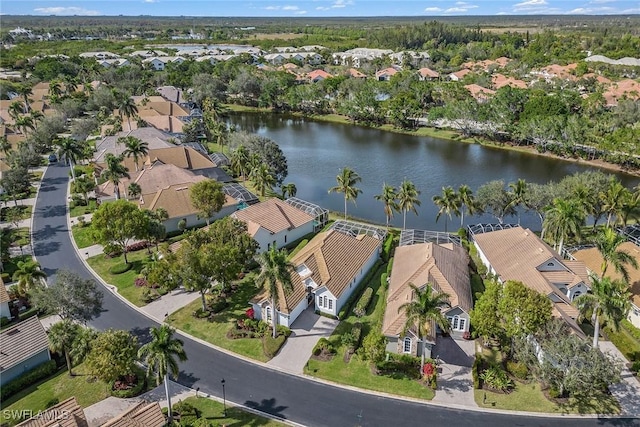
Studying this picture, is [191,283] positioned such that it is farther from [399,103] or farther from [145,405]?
[399,103]

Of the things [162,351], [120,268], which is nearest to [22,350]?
[162,351]

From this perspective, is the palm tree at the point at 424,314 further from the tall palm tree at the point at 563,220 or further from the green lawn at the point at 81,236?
the green lawn at the point at 81,236

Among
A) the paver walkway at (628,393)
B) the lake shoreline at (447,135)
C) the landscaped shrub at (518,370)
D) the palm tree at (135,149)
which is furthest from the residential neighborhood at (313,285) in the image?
the lake shoreline at (447,135)

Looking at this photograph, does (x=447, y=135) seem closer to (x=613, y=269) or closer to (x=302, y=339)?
(x=613, y=269)

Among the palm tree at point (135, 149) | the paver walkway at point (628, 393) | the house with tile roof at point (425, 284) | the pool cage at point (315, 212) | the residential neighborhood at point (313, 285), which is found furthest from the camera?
the palm tree at point (135, 149)

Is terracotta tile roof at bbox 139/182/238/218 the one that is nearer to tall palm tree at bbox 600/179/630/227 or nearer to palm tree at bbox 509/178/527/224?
palm tree at bbox 509/178/527/224

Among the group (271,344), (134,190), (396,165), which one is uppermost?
(134,190)
